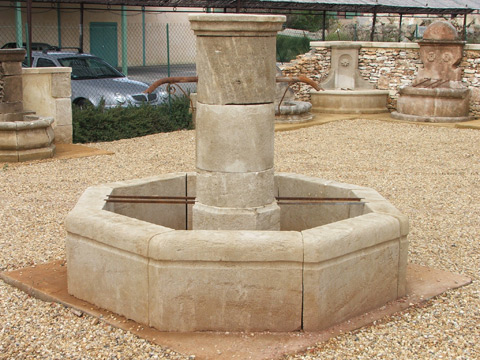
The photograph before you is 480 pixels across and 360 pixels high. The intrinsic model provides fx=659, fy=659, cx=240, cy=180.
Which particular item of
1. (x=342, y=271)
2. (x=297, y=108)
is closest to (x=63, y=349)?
(x=342, y=271)

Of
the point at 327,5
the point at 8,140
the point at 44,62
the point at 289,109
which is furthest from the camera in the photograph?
the point at 327,5

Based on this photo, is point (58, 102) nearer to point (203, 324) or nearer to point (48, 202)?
point (48, 202)

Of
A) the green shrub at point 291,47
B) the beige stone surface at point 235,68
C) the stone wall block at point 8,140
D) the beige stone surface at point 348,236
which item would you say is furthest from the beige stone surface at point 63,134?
the green shrub at point 291,47

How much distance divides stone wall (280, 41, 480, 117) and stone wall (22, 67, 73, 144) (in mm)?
6036

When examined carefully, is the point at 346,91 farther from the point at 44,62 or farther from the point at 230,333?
the point at 230,333

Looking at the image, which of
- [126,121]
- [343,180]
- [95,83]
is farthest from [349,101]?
[343,180]

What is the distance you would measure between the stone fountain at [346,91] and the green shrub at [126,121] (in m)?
3.81

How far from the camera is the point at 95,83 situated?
41.4 feet

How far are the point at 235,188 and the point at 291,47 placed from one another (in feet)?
69.3

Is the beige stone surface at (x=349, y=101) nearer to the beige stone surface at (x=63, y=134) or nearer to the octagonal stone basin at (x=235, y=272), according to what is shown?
the beige stone surface at (x=63, y=134)

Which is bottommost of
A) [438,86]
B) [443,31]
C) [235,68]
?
[438,86]

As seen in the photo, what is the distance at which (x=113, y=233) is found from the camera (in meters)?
4.15

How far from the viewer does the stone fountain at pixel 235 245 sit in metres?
3.93

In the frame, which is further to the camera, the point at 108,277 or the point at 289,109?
the point at 289,109
